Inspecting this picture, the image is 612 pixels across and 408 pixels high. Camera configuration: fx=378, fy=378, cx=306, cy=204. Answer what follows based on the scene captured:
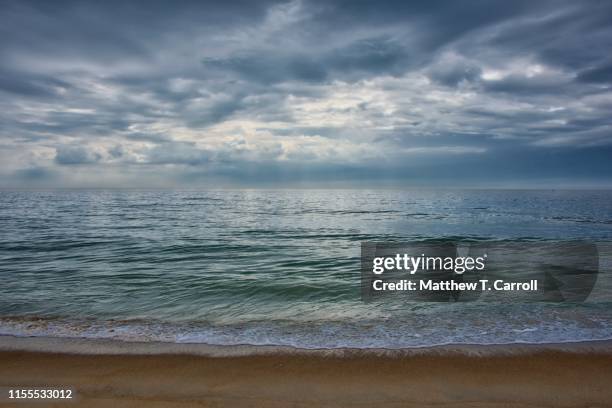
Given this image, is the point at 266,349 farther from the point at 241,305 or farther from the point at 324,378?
the point at 241,305

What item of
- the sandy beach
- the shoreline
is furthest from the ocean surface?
the sandy beach

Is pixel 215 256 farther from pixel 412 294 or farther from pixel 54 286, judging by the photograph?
pixel 412 294

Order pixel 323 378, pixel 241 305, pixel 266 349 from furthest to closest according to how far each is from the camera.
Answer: pixel 241 305 < pixel 266 349 < pixel 323 378

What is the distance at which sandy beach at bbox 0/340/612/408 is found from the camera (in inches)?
192

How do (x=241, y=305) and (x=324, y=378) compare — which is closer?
(x=324, y=378)

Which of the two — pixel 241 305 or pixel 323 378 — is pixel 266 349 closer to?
pixel 323 378

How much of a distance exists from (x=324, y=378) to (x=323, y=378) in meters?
0.01

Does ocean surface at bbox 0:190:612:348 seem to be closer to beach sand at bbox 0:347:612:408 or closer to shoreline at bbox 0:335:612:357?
shoreline at bbox 0:335:612:357

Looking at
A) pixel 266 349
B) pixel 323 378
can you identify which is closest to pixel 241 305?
pixel 266 349

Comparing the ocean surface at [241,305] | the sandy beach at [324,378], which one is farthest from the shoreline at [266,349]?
the ocean surface at [241,305]

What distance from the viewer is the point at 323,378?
5.55 metres

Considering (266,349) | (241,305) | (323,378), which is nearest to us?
(323,378)

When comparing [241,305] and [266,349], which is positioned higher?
[266,349]

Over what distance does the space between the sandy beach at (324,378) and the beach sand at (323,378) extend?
0.5 inches
